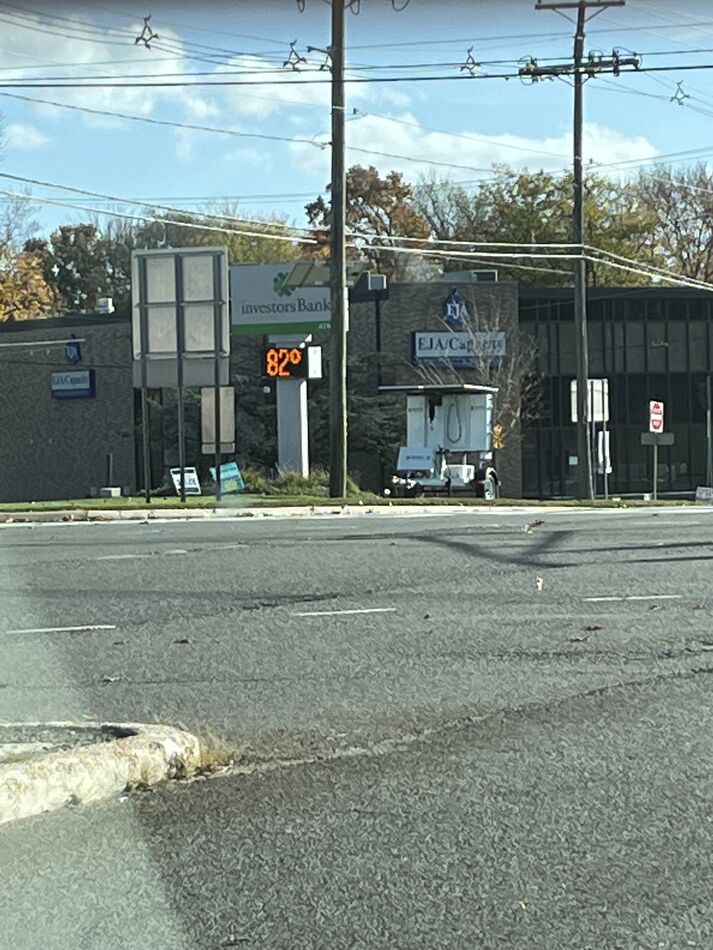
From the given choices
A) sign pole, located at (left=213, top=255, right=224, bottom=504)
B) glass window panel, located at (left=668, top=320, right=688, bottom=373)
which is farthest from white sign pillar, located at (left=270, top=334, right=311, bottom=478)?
glass window panel, located at (left=668, top=320, right=688, bottom=373)

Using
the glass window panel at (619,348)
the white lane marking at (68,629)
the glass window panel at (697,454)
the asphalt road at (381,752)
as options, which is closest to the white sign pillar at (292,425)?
the asphalt road at (381,752)

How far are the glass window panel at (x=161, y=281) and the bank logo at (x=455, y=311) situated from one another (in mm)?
24328

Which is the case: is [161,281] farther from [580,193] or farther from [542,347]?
[542,347]

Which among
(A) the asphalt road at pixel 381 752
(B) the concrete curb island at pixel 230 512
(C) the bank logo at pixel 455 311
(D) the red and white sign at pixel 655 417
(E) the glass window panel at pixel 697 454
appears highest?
(C) the bank logo at pixel 455 311

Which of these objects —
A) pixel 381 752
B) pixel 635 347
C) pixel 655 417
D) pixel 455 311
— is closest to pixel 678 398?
pixel 635 347

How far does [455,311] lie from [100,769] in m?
45.5

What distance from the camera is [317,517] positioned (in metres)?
24.1

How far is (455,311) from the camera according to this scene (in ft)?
167

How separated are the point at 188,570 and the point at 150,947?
32.3 feet

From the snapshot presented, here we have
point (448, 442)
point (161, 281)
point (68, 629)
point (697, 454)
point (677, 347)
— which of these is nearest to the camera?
point (68, 629)

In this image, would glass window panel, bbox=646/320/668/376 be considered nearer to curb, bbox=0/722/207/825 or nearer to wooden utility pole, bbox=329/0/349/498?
wooden utility pole, bbox=329/0/349/498

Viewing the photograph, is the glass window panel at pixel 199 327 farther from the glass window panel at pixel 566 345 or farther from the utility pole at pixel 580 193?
the glass window panel at pixel 566 345

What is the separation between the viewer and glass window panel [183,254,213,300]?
89.8 feet

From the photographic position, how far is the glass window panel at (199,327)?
27.3 meters
